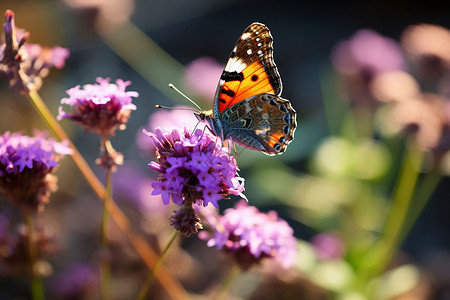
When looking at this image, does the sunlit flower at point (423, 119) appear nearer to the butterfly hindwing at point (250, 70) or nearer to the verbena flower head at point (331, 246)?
the verbena flower head at point (331, 246)

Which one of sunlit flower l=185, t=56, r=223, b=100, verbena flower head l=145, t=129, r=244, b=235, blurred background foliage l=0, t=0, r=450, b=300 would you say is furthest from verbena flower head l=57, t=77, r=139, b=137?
sunlit flower l=185, t=56, r=223, b=100

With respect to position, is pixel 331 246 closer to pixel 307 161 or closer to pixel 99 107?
pixel 307 161

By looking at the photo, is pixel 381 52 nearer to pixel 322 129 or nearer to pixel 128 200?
pixel 322 129

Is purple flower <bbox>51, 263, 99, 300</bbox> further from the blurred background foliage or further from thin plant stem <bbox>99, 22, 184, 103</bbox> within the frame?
thin plant stem <bbox>99, 22, 184, 103</bbox>

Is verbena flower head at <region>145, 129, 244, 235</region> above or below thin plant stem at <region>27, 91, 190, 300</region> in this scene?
above

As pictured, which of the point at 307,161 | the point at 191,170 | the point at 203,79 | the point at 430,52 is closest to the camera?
the point at 191,170

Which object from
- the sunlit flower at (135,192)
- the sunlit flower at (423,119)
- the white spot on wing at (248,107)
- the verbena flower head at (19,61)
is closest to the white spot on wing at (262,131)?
the white spot on wing at (248,107)

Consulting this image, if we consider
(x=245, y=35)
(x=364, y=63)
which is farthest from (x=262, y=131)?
(x=364, y=63)
